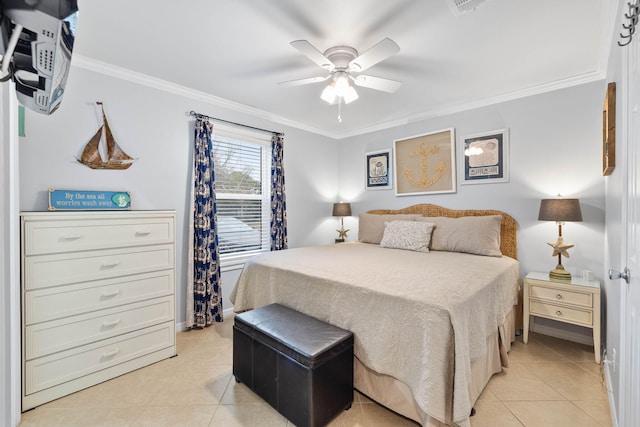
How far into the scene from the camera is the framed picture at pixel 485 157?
3.04 meters

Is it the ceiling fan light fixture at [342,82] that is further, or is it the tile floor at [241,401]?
the ceiling fan light fixture at [342,82]

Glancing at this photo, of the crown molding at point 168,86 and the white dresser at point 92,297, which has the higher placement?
the crown molding at point 168,86

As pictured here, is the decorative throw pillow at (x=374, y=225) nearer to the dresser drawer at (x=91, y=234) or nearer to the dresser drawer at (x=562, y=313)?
the dresser drawer at (x=562, y=313)

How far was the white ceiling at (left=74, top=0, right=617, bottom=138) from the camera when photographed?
1742mm

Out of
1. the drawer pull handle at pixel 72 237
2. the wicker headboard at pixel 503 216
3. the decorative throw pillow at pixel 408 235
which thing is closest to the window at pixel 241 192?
the drawer pull handle at pixel 72 237

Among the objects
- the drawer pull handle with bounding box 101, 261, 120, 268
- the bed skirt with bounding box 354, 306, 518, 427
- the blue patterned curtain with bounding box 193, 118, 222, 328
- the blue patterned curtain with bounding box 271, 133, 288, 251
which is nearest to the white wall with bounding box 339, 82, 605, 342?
the bed skirt with bounding box 354, 306, 518, 427

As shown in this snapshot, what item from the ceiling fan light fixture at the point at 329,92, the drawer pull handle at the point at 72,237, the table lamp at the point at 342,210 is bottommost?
the drawer pull handle at the point at 72,237

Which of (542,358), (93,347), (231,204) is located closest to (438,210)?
(542,358)

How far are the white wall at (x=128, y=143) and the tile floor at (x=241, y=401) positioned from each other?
913 millimetres

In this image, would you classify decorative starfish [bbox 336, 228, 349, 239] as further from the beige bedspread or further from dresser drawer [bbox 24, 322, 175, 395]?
dresser drawer [bbox 24, 322, 175, 395]

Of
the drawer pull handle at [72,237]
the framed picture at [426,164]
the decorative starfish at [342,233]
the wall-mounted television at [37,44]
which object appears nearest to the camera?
the wall-mounted television at [37,44]

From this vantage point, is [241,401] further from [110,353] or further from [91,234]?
[91,234]

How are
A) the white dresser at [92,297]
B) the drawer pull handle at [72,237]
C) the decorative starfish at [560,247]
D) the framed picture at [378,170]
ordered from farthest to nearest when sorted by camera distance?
the framed picture at [378,170], the decorative starfish at [560,247], the drawer pull handle at [72,237], the white dresser at [92,297]

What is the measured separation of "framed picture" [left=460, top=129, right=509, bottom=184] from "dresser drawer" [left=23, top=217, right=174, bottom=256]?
3150 millimetres
